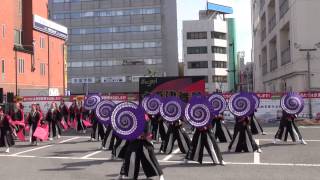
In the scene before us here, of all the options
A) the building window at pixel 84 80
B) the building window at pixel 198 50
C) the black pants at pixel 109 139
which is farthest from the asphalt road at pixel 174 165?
the building window at pixel 84 80

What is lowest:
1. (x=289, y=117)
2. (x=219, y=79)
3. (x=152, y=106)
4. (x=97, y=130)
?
(x=97, y=130)

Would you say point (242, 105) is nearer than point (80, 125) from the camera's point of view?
Yes

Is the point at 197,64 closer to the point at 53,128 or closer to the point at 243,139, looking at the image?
the point at 53,128

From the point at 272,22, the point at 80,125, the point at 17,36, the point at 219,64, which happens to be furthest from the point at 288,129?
the point at 219,64

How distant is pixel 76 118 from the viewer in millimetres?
28797

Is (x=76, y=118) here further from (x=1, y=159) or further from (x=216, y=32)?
(x=216, y=32)

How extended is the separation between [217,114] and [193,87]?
1161cm

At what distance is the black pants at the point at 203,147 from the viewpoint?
14.8m

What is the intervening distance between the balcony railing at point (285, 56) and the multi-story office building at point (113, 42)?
186ft

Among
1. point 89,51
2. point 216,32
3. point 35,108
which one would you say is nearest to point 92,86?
point 89,51

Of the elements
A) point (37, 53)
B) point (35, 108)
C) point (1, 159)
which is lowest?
point (1, 159)

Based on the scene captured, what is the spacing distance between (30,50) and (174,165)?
163 feet

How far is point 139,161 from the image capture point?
1212 cm

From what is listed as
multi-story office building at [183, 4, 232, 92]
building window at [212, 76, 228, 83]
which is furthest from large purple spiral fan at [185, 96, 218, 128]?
building window at [212, 76, 228, 83]
